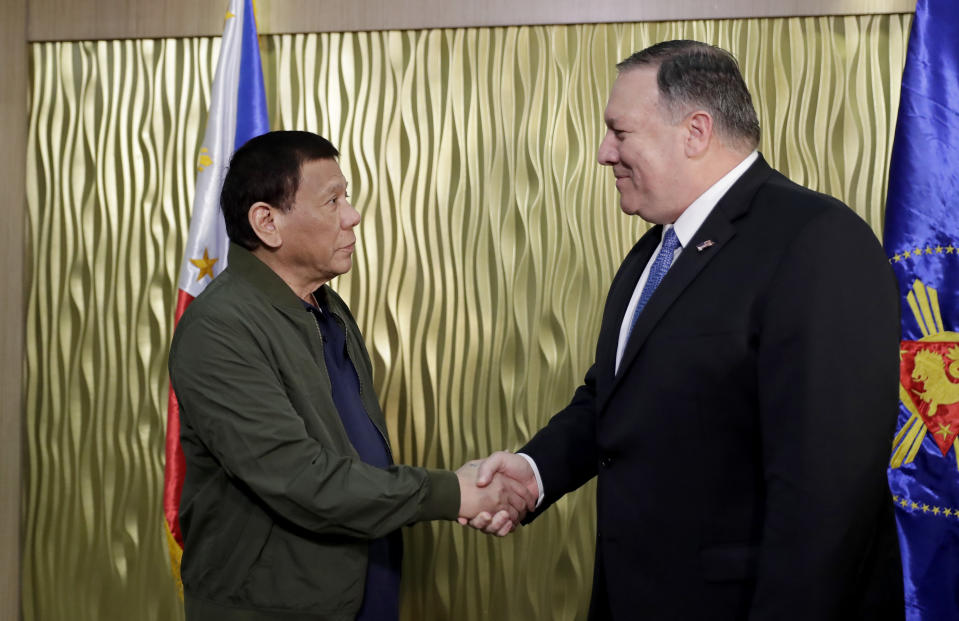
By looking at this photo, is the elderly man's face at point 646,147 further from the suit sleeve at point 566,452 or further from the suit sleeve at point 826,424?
the suit sleeve at point 566,452

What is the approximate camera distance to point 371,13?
297 centimetres

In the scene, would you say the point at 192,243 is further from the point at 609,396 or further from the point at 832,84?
the point at 832,84

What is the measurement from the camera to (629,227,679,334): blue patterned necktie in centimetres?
161

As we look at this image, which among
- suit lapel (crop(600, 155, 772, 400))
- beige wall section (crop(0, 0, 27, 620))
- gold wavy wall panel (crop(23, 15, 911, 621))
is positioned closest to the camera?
suit lapel (crop(600, 155, 772, 400))

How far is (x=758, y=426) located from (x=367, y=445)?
33.4 inches

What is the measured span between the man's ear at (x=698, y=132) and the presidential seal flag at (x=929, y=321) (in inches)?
42.9

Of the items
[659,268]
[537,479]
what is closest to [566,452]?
[537,479]

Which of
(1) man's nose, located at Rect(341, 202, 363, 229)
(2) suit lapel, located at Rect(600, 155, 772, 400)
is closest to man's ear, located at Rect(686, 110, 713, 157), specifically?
(2) suit lapel, located at Rect(600, 155, 772, 400)

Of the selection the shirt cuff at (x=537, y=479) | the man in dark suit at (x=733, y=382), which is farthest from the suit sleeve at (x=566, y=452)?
the man in dark suit at (x=733, y=382)

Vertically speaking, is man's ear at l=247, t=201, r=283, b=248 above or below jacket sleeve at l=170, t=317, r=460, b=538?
above

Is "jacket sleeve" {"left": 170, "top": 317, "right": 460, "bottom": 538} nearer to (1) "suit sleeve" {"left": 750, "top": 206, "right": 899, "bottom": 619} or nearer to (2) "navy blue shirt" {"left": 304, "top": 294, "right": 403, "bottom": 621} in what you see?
(2) "navy blue shirt" {"left": 304, "top": 294, "right": 403, "bottom": 621}

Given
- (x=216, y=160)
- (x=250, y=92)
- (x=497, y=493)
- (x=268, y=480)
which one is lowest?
(x=497, y=493)

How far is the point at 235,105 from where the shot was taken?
9.09 ft

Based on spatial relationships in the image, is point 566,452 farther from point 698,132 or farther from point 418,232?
point 418,232
